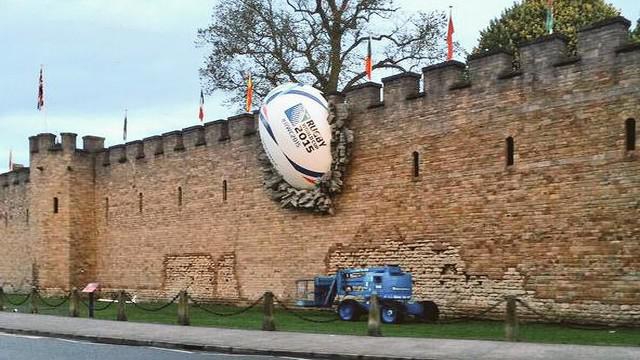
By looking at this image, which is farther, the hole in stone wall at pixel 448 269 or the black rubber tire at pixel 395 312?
the hole in stone wall at pixel 448 269

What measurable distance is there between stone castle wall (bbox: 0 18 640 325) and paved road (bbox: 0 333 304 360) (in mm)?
7475

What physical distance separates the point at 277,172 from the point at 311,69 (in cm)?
1377

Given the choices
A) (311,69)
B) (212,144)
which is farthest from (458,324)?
(311,69)

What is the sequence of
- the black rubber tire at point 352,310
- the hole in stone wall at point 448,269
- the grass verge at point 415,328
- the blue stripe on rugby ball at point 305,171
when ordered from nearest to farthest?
the grass verge at point 415,328, the black rubber tire at point 352,310, the hole in stone wall at point 448,269, the blue stripe on rugby ball at point 305,171

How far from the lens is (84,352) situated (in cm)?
1466

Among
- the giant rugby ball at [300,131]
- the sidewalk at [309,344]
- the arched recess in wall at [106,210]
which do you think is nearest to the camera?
the sidewalk at [309,344]

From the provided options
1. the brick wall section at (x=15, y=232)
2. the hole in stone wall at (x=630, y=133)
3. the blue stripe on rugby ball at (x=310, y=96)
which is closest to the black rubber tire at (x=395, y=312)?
the hole in stone wall at (x=630, y=133)

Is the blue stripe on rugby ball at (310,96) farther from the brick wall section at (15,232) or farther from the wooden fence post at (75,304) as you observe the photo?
the brick wall section at (15,232)

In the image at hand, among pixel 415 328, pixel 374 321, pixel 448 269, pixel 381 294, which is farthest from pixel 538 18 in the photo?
pixel 374 321

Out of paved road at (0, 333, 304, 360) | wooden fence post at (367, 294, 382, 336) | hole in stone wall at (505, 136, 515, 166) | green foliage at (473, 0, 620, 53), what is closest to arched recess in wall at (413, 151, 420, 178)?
hole in stone wall at (505, 136, 515, 166)

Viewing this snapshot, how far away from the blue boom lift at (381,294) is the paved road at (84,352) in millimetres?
5601

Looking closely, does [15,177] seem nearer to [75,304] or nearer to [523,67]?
[75,304]

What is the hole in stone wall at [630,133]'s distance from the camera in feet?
55.4

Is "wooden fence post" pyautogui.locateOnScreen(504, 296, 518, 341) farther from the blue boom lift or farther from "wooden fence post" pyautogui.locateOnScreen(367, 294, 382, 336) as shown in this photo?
the blue boom lift
